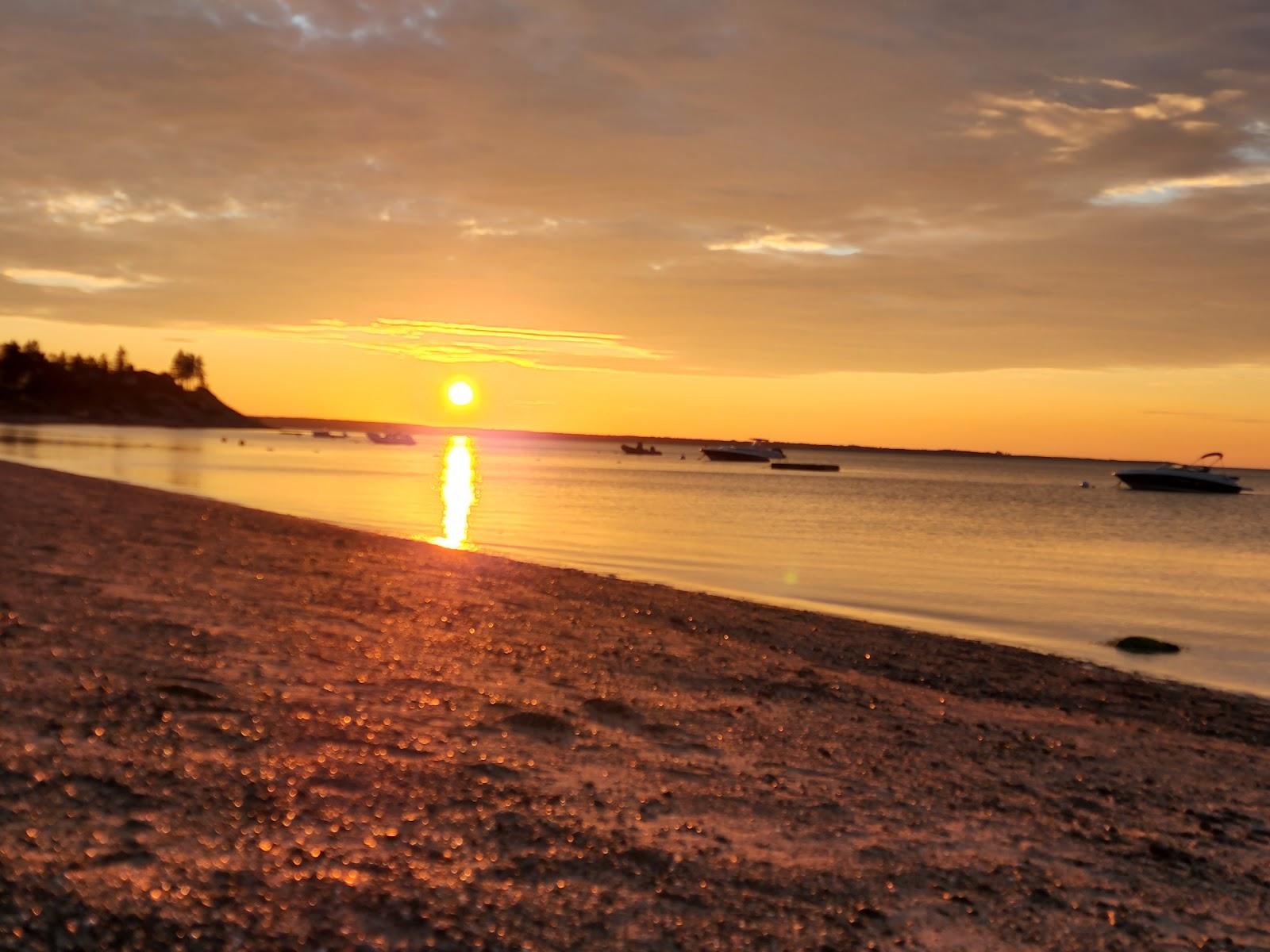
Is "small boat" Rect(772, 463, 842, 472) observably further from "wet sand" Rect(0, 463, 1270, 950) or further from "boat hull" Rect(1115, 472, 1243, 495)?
"wet sand" Rect(0, 463, 1270, 950)

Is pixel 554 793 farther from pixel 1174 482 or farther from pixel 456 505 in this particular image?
pixel 1174 482

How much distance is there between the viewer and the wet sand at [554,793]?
212 inches

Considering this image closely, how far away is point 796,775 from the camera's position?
8.52 metres

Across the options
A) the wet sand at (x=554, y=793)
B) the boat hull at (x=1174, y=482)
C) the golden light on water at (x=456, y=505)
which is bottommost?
the golden light on water at (x=456, y=505)

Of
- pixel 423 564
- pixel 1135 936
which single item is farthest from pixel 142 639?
pixel 423 564

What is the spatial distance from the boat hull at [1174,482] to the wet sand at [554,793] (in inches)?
4608

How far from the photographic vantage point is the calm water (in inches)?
992

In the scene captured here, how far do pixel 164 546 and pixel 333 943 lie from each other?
16.0m

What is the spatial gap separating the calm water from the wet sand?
31.5 feet

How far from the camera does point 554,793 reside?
287 inches

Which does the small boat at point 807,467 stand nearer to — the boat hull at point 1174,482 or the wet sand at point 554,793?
the boat hull at point 1174,482

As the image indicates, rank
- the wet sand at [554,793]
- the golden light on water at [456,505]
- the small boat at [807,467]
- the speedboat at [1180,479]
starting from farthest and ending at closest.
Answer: the small boat at [807,467] < the speedboat at [1180,479] < the golden light on water at [456,505] < the wet sand at [554,793]

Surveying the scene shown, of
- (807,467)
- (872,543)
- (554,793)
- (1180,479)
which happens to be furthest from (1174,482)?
(554,793)

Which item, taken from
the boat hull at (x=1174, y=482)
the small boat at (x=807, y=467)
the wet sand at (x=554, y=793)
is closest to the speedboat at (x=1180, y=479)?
the boat hull at (x=1174, y=482)
